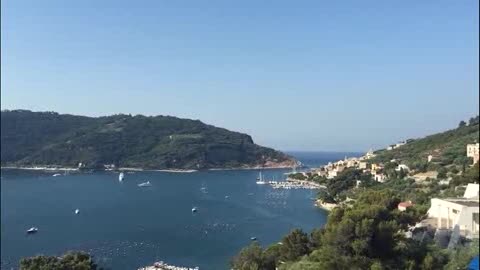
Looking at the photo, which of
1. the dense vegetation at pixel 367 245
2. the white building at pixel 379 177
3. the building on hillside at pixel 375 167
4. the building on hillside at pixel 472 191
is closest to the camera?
the dense vegetation at pixel 367 245

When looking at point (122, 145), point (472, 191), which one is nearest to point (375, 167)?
point (472, 191)

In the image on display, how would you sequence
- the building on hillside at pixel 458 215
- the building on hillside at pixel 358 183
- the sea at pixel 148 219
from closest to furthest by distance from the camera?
the building on hillside at pixel 458 215 → the sea at pixel 148 219 → the building on hillside at pixel 358 183

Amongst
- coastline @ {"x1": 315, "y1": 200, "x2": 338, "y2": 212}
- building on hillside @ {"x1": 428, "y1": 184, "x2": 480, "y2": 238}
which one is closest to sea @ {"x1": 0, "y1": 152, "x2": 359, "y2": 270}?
coastline @ {"x1": 315, "y1": 200, "x2": 338, "y2": 212}

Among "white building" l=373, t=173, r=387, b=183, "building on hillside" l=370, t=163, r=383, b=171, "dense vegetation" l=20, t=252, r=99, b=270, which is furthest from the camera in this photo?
"building on hillside" l=370, t=163, r=383, b=171

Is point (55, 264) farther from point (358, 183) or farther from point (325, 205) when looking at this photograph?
point (358, 183)

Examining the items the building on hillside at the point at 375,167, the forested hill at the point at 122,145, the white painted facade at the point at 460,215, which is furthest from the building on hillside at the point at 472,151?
the forested hill at the point at 122,145

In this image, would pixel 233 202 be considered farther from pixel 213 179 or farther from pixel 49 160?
pixel 49 160

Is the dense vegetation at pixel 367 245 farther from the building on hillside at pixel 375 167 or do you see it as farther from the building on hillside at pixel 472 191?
the building on hillside at pixel 375 167

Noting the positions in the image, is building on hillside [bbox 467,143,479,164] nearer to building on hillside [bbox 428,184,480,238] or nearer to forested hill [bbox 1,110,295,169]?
building on hillside [bbox 428,184,480,238]
